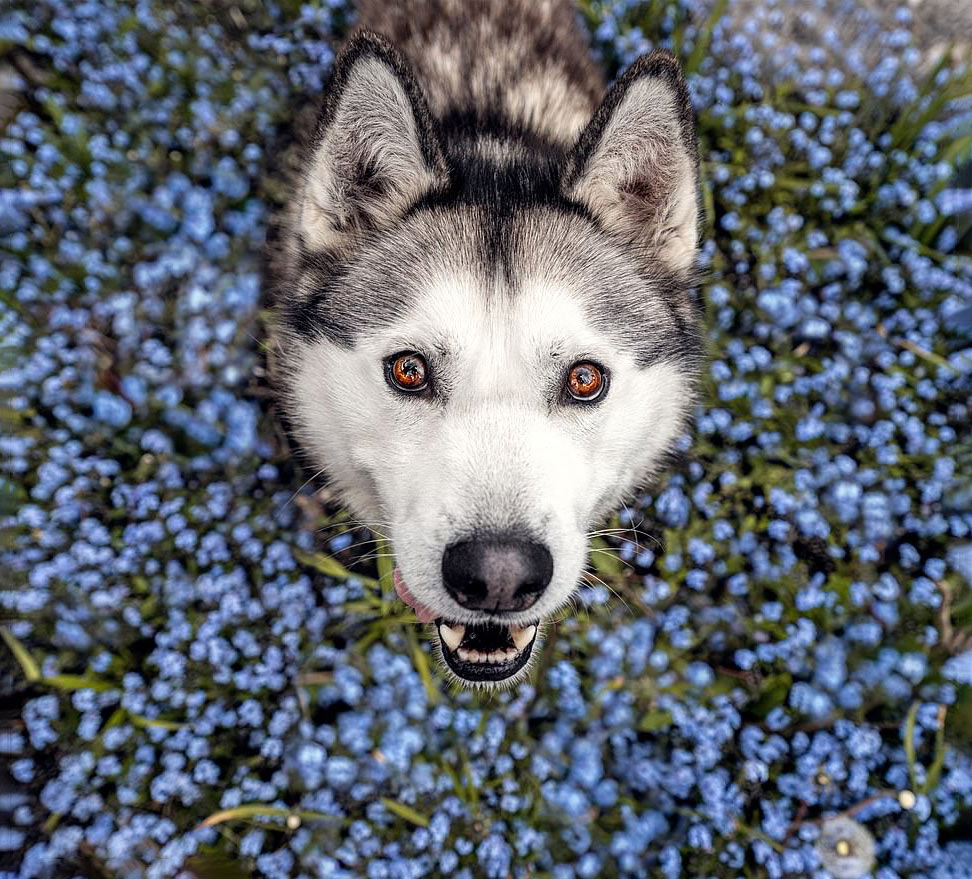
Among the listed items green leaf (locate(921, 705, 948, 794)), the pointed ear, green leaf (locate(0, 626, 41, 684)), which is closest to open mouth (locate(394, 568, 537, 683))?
the pointed ear

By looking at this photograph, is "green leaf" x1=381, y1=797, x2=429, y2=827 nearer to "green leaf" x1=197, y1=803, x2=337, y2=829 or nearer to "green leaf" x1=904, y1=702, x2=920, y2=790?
"green leaf" x1=197, y1=803, x2=337, y2=829

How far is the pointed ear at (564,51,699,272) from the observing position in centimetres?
206

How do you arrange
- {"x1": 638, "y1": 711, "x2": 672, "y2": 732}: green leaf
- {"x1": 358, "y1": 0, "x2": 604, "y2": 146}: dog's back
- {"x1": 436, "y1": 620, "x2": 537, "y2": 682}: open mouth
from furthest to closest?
{"x1": 358, "y1": 0, "x2": 604, "y2": 146}: dog's back
{"x1": 638, "y1": 711, "x2": 672, "y2": 732}: green leaf
{"x1": 436, "y1": 620, "x2": 537, "y2": 682}: open mouth

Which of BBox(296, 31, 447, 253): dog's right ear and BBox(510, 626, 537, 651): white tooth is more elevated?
BBox(296, 31, 447, 253): dog's right ear

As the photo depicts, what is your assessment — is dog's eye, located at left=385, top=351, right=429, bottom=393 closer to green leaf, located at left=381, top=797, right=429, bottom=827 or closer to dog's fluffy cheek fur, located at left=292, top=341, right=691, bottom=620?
dog's fluffy cheek fur, located at left=292, top=341, right=691, bottom=620

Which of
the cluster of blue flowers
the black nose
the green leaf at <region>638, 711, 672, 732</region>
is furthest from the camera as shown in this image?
the green leaf at <region>638, 711, 672, 732</region>

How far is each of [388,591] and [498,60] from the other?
2574 mm

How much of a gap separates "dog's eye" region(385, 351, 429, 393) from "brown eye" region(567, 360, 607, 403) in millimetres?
470

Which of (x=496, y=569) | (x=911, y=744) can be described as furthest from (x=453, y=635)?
(x=911, y=744)

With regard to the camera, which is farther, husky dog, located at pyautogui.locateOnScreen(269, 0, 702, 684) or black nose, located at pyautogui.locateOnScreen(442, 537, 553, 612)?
husky dog, located at pyautogui.locateOnScreen(269, 0, 702, 684)

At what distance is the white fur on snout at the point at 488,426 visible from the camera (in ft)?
6.48

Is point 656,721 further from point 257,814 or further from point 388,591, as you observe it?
point 257,814

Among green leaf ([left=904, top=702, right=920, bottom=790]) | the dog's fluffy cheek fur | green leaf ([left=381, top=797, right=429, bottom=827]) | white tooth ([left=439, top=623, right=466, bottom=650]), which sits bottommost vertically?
green leaf ([left=381, top=797, right=429, bottom=827])

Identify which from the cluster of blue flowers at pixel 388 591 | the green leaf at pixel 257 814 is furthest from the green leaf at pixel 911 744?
the green leaf at pixel 257 814
